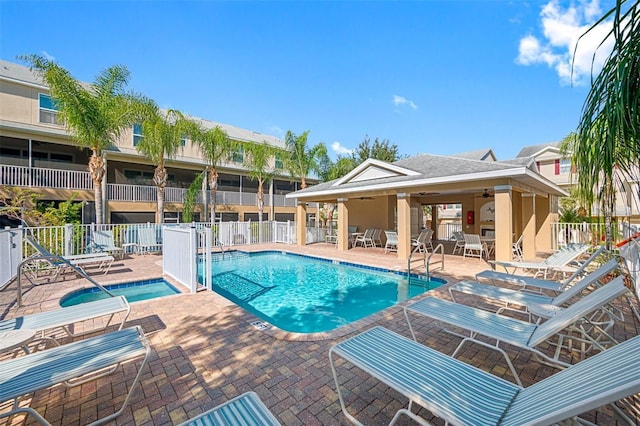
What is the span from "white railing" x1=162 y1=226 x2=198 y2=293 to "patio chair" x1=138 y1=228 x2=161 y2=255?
500 cm

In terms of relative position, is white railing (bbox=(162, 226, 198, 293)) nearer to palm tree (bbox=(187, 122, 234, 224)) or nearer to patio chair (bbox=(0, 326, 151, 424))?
patio chair (bbox=(0, 326, 151, 424))

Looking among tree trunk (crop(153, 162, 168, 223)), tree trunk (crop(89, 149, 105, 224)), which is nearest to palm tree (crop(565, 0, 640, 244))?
tree trunk (crop(89, 149, 105, 224))

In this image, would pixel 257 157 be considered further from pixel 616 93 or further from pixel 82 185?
pixel 616 93

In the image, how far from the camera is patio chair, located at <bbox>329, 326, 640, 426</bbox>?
1470 mm

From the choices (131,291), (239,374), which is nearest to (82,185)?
(131,291)

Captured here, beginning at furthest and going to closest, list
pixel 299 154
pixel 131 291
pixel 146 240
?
1. pixel 299 154
2. pixel 146 240
3. pixel 131 291

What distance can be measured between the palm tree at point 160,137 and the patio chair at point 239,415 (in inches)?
572

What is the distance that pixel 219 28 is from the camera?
10.9 meters

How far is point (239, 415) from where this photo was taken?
73.2 inches

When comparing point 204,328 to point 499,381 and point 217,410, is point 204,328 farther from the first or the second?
point 499,381

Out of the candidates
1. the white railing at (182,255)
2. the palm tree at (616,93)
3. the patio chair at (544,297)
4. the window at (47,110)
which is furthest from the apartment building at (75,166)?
the palm tree at (616,93)

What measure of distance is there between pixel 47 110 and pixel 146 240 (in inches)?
368

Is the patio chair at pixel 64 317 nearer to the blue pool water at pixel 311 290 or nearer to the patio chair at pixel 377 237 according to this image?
the blue pool water at pixel 311 290

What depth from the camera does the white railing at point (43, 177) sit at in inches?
500
